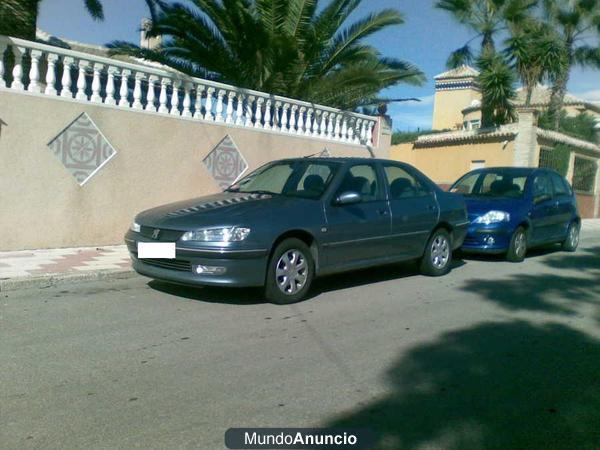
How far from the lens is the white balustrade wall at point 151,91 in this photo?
8.20 meters

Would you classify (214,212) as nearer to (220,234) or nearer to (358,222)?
(220,234)

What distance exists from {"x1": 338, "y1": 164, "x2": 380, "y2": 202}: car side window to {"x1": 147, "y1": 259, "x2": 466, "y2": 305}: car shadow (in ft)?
3.79

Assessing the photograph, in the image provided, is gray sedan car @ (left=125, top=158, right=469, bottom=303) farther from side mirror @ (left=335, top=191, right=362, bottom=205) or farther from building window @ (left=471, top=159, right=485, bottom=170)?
building window @ (left=471, top=159, right=485, bottom=170)

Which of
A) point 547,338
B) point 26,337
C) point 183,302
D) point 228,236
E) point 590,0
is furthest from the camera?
point 590,0

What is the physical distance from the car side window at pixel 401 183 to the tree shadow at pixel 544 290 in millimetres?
1371

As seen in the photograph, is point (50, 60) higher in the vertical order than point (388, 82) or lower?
lower

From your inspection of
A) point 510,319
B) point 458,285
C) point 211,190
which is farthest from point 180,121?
point 510,319

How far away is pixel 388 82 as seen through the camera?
14953mm

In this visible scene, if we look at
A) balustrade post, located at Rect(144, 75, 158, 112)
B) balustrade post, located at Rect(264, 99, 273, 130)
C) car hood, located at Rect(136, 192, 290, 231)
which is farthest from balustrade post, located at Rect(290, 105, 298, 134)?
car hood, located at Rect(136, 192, 290, 231)

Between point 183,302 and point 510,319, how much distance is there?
3283mm

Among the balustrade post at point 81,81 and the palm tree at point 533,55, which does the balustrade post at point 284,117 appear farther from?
the palm tree at point 533,55

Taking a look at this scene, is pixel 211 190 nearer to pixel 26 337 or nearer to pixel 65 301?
pixel 65 301

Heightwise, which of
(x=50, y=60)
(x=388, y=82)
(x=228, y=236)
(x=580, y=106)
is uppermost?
(x=580, y=106)

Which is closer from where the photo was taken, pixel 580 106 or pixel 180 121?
pixel 180 121
